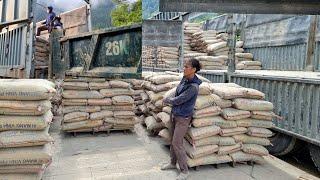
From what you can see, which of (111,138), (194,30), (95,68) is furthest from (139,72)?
(194,30)

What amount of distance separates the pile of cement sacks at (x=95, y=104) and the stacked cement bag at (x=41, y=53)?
547mm

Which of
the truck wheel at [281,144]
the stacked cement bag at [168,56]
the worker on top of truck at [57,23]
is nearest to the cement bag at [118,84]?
the worker on top of truck at [57,23]

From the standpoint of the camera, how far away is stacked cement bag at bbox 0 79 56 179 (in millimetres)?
4055

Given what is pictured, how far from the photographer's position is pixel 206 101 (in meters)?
4.96

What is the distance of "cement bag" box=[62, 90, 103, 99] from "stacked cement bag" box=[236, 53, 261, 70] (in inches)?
173

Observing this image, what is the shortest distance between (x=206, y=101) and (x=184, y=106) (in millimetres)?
569

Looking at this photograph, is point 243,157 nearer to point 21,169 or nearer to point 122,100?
point 122,100

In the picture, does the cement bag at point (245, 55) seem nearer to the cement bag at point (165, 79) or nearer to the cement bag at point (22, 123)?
the cement bag at point (165, 79)

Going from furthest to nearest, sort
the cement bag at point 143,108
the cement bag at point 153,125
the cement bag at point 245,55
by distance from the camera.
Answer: the cement bag at point 245,55
the cement bag at point 143,108
the cement bag at point 153,125

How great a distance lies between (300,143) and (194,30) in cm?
778

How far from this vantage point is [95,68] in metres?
5.43

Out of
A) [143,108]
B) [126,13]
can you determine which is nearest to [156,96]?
[143,108]

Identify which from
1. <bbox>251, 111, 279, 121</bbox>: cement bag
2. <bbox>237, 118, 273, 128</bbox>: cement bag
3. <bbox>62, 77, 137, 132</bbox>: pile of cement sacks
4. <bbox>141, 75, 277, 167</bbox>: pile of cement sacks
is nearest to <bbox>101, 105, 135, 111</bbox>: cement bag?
<bbox>62, 77, 137, 132</bbox>: pile of cement sacks

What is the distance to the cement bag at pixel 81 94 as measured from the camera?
6395 mm
